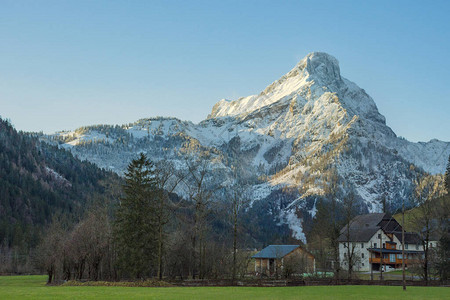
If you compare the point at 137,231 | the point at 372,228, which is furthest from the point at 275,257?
the point at 137,231

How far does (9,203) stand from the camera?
199 meters

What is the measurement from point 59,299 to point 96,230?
2994cm

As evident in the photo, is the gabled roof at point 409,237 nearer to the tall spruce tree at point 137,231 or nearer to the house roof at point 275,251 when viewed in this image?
the house roof at point 275,251

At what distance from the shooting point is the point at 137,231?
192 ft

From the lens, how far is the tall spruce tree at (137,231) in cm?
5766

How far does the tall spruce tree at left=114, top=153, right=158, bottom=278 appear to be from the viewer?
57.7m

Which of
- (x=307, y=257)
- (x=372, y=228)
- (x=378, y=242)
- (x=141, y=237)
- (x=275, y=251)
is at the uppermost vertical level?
(x=372, y=228)

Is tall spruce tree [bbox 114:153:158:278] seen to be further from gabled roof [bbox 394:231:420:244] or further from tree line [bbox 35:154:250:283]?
gabled roof [bbox 394:231:420:244]

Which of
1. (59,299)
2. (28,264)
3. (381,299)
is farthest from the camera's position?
(28,264)

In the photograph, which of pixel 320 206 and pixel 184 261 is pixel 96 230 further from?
pixel 320 206

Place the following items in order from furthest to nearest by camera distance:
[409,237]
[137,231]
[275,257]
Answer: [409,237], [275,257], [137,231]

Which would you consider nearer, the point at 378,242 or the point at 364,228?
the point at 378,242

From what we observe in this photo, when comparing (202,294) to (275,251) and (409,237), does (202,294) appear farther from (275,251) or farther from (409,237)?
(409,237)

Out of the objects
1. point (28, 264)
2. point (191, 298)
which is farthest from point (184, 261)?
point (28, 264)
